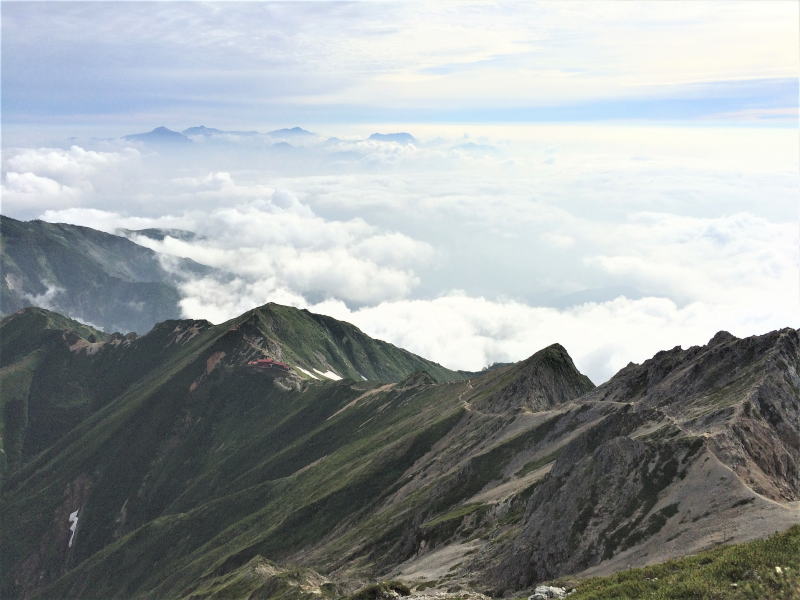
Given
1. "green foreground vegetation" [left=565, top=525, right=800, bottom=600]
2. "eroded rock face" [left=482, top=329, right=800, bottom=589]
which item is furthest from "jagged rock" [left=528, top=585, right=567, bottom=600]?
"eroded rock face" [left=482, top=329, right=800, bottom=589]

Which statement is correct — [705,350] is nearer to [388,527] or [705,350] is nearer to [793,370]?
[793,370]

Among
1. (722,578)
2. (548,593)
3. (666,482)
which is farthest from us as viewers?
(666,482)

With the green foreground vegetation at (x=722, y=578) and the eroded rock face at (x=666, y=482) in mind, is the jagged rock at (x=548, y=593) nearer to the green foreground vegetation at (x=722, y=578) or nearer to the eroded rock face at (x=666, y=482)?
the green foreground vegetation at (x=722, y=578)

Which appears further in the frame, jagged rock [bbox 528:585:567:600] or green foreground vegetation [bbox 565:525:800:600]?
jagged rock [bbox 528:585:567:600]

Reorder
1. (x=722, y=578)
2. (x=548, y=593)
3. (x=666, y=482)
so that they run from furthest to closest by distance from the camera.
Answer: (x=666, y=482)
(x=548, y=593)
(x=722, y=578)

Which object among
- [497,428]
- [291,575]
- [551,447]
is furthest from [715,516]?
[497,428]

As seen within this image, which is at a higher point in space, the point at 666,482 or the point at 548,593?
the point at 548,593

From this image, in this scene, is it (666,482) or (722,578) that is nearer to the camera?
(722,578)

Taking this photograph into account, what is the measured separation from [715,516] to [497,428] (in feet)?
339

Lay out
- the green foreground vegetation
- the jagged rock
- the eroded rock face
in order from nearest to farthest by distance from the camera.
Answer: the green foreground vegetation < the jagged rock < the eroded rock face

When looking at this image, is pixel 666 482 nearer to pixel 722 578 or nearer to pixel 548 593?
pixel 548 593

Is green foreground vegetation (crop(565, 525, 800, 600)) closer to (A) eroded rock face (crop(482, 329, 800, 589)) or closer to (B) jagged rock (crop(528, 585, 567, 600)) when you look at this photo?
(B) jagged rock (crop(528, 585, 567, 600))

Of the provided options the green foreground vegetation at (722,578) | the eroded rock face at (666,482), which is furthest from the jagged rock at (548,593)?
the eroded rock face at (666,482)

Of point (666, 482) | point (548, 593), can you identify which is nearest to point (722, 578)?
point (548, 593)
